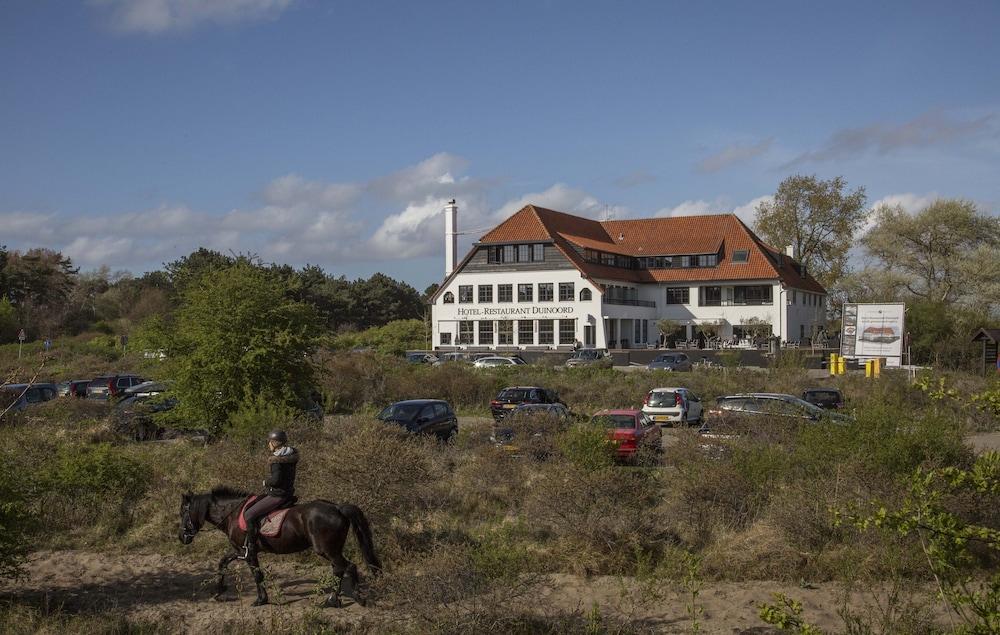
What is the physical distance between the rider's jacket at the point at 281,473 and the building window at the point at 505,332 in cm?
A: 5168

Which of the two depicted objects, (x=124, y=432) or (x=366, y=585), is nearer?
(x=366, y=585)

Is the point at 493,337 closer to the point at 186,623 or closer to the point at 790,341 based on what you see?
the point at 790,341

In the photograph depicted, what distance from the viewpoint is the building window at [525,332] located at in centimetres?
6106

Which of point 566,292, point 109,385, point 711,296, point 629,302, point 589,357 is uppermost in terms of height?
point 566,292

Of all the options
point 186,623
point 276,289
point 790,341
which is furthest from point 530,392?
point 790,341

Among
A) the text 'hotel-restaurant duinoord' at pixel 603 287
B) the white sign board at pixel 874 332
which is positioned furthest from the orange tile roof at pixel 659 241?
the white sign board at pixel 874 332

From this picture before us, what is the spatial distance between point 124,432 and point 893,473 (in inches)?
685

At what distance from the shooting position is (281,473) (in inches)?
388

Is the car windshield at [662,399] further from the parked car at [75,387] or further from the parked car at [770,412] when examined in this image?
the parked car at [75,387]

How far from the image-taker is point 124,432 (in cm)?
2094

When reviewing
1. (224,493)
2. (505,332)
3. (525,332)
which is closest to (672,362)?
(525,332)

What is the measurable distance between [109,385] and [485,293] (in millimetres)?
33963

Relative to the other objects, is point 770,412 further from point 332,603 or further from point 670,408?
point 670,408

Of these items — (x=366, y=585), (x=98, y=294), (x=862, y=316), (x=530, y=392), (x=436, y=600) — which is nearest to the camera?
(x=436, y=600)
